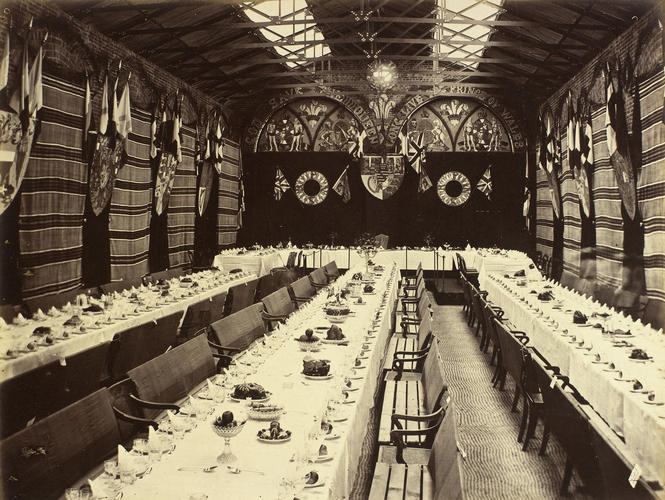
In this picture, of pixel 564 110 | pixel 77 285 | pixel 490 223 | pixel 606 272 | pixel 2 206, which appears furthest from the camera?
pixel 490 223

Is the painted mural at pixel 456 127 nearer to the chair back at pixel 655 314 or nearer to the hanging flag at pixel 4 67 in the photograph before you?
the chair back at pixel 655 314

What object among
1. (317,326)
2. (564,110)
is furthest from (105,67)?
(564,110)

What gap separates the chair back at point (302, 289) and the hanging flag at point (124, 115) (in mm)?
4201

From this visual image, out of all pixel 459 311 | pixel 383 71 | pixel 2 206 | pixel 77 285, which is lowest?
pixel 459 311

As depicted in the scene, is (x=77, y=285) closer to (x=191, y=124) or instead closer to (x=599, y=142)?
(x=191, y=124)

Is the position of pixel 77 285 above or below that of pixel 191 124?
below

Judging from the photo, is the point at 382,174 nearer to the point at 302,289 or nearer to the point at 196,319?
the point at 302,289

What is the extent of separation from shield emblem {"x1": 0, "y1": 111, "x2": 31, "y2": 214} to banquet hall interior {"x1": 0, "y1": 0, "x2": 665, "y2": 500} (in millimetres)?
33

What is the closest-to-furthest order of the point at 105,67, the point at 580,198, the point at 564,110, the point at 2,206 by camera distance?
1. the point at 2,206
2. the point at 105,67
3. the point at 580,198
4. the point at 564,110

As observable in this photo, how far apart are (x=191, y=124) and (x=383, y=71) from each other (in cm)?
600

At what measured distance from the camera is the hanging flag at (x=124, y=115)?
10.5 meters

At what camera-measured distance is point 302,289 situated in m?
9.30

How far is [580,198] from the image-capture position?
12.5m

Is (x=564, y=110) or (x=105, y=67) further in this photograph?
(x=564, y=110)
